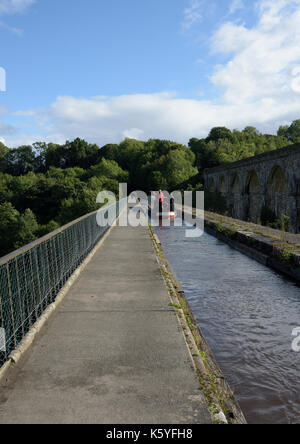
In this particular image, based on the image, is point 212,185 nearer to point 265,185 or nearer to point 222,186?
point 222,186

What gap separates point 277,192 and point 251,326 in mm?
22030

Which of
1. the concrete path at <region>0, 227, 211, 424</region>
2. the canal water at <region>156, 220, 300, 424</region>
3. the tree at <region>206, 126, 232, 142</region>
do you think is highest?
the tree at <region>206, 126, 232, 142</region>

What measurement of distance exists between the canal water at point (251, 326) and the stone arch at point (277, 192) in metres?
15.2

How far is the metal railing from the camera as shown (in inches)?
151

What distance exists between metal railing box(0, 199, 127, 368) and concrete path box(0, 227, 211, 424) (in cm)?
25

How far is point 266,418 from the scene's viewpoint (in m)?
3.29

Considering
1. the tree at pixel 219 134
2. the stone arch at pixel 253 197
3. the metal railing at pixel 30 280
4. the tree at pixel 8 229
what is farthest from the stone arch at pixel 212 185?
the metal railing at pixel 30 280

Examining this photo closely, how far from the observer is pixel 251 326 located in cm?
538

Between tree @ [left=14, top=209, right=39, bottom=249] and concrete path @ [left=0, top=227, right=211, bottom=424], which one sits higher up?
concrete path @ [left=0, top=227, right=211, bottom=424]

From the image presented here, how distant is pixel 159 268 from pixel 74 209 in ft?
154

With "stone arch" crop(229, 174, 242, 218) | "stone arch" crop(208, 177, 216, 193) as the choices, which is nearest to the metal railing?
"stone arch" crop(229, 174, 242, 218)

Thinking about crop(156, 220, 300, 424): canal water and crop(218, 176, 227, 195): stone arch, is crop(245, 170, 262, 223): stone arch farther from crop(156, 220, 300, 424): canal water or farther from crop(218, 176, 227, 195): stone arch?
crop(156, 220, 300, 424): canal water

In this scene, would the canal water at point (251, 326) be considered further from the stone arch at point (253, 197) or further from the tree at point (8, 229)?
the tree at point (8, 229)

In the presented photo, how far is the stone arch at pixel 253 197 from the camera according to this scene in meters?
29.5
